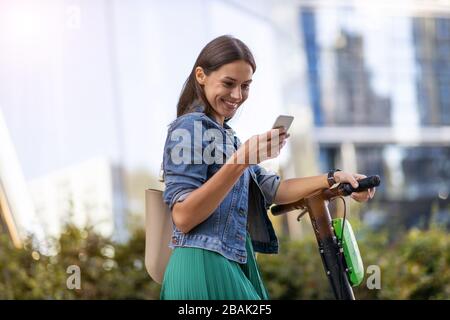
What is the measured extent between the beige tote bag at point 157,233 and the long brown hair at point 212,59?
249mm

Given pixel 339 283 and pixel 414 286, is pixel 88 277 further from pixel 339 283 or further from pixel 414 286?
pixel 339 283

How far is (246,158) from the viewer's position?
1.90m

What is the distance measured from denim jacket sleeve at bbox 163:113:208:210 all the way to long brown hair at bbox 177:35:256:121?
0.13m

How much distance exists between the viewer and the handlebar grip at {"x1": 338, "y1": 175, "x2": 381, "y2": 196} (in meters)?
2.13

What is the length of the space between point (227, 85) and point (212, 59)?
74mm

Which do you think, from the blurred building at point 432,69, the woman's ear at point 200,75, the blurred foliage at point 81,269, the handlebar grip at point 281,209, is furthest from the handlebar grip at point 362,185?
the blurred building at point 432,69

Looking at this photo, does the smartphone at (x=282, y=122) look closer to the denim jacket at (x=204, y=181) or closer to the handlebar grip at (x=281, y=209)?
the denim jacket at (x=204, y=181)

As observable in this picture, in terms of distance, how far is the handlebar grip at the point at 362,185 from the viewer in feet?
6.98

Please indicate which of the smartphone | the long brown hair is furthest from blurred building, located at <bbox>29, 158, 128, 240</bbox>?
the smartphone

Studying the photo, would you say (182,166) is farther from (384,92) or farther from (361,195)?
(384,92)

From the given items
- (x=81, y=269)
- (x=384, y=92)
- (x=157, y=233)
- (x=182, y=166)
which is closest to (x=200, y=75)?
(x=182, y=166)

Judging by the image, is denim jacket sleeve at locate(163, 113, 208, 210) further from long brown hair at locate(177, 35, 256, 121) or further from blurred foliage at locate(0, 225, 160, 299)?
blurred foliage at locate(0, 225, 160, 299)
